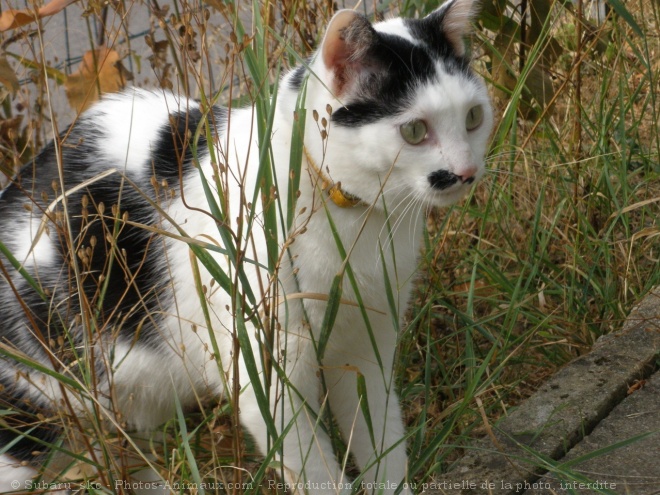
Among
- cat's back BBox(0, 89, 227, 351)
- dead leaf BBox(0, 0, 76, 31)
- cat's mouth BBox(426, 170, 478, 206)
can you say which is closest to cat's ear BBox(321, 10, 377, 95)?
cat's mouth BBox(426, 170, 478, 206)

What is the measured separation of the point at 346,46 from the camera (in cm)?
158

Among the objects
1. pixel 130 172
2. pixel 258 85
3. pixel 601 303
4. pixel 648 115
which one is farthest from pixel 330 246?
pixel 648 115

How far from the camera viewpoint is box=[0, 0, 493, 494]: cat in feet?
4.73

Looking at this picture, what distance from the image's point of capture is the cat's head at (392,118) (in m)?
1.56

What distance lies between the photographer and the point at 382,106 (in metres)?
1.60

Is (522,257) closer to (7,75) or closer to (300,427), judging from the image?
(300,427)

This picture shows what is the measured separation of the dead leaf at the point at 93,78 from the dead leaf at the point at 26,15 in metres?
0.25

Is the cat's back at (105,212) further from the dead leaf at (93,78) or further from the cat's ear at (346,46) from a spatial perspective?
the cat's ear at (346,46)

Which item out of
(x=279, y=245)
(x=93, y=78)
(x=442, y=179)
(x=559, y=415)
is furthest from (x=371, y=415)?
(x=93, y=78)

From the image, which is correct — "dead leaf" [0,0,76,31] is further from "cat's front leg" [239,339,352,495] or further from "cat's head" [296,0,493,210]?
"cat's front leg" [239,339,352,495]

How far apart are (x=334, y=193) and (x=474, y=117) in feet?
1.03

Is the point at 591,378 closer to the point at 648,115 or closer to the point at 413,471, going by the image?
the point at 413,471

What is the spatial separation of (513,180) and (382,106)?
1101 millimetres

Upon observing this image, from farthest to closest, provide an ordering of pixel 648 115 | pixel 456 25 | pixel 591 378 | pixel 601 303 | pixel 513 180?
pixel 648 115, pixel 513 180, pixel 601 303, pixel 591 378, pixel 456 25
